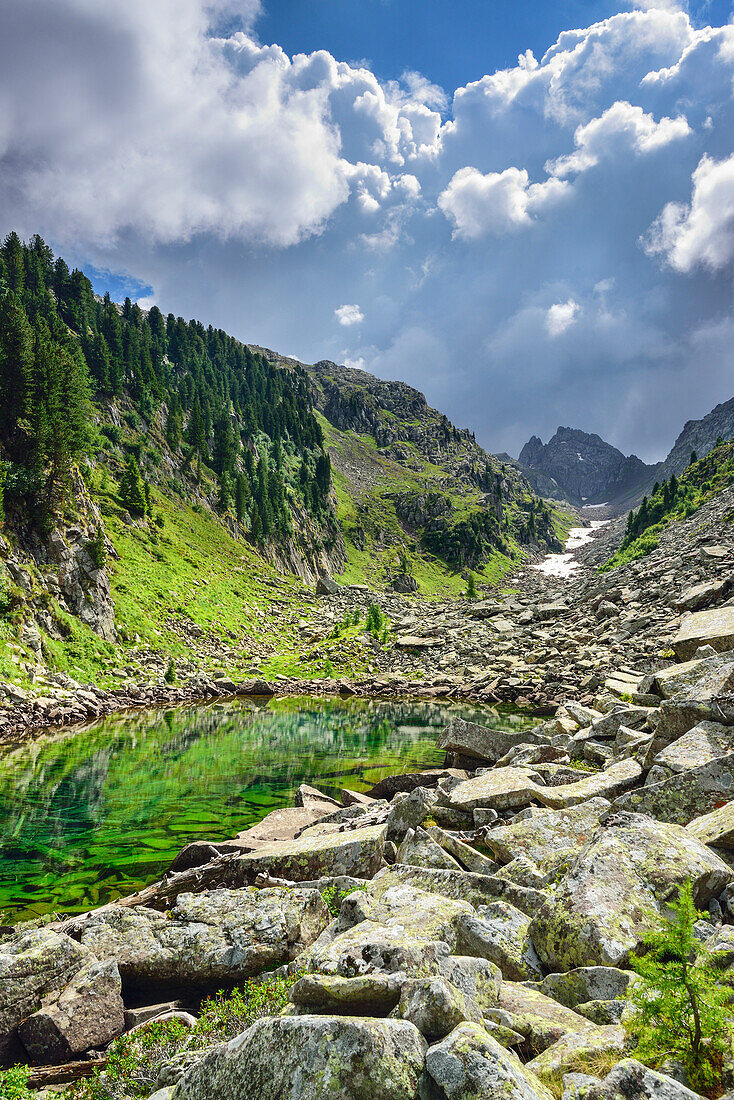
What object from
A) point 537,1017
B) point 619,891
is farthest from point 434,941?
point 619,891

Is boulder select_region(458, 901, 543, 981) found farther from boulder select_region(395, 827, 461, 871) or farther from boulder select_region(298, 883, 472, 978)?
boulder select_region(395, 827, 461, 871)

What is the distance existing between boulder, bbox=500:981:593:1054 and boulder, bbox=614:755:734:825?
5.38 metres

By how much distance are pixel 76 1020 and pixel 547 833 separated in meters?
9.50

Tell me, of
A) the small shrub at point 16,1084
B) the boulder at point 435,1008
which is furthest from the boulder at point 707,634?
the small shrub at point 16,1084

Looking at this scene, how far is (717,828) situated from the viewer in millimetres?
8844

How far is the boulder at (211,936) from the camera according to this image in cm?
872

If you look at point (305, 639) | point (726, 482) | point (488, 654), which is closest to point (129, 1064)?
point (488, 654)

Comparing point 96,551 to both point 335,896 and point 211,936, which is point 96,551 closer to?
point 335,896

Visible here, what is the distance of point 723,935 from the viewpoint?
6.18 metres

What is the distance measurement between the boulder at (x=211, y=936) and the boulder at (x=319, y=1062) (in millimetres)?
4175

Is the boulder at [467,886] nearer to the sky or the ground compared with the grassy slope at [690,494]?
nearer to the ground

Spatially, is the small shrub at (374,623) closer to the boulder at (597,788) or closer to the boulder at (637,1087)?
the boulder at (597,788)

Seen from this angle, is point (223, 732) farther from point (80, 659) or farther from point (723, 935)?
point (723, 935)

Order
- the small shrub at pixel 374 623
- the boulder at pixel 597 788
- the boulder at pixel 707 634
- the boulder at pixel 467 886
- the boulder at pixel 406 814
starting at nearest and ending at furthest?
the boulder at pixel 467 886, the boulder at pixel 597 788, the boulder at pixel 406 814, the boulder at pixel 707 634, the small shrub at pixel 374 623
